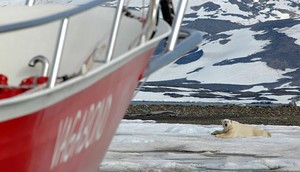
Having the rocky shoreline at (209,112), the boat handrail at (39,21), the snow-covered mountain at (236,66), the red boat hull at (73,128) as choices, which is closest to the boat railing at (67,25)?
the boat handrail at (39,21)

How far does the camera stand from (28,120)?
3.65 meters

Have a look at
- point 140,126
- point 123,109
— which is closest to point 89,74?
point 123,109

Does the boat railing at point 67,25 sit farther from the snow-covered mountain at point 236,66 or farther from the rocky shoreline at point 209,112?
the snow-covered mountain at point 236,66

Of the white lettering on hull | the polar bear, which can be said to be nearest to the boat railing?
the white lettering on hull

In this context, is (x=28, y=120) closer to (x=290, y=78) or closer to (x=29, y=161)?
(x=29, y=161)

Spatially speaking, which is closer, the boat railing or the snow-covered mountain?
the boat railing

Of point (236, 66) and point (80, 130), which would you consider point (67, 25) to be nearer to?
point (80, 130)

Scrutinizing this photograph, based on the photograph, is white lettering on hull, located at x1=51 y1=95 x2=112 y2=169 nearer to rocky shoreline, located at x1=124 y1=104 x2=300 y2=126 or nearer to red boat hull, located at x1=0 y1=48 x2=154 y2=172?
red boat hull, located at x1=0 y1=48 x2=154 y2=172

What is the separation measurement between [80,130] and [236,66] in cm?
12487

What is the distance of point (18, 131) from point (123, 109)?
5.67 ft

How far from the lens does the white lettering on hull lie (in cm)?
411

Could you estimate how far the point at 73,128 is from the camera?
4219 mm

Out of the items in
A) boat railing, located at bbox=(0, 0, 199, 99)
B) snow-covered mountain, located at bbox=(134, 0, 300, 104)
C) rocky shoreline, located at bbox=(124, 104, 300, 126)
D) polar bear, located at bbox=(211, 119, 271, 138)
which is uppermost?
boat railing, located at bbox=(0, 0, 199, 99)

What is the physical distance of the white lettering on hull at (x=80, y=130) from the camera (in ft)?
13.5
